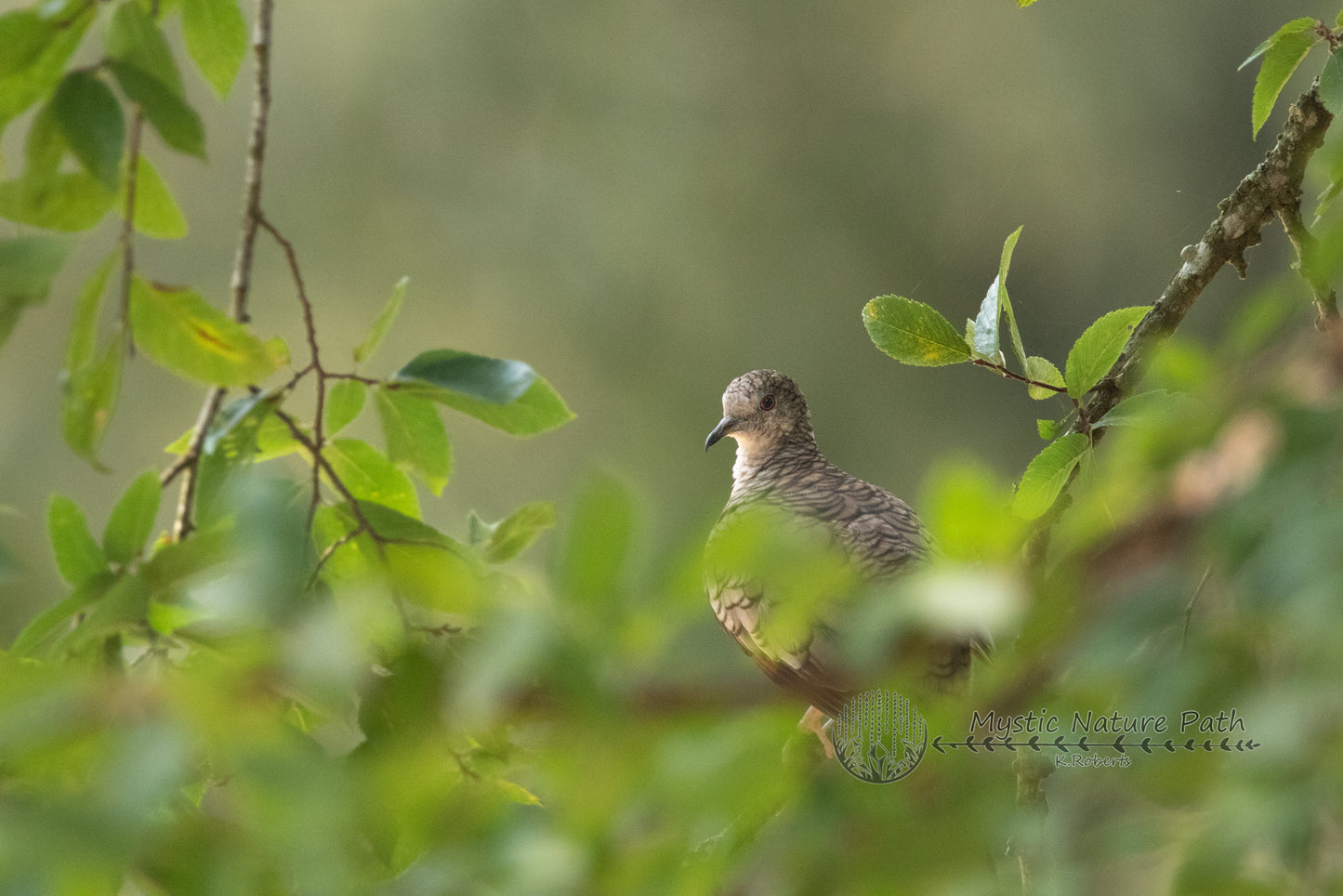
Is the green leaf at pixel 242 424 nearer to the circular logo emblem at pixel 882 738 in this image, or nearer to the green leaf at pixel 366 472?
the green leaf at pixel 366 472

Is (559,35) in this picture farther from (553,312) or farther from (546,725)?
(546,725)

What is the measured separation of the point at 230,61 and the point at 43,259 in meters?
0.13

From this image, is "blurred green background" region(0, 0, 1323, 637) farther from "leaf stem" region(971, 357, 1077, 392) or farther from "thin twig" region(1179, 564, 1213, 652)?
"thin twig" region(1179, 564, 1213, 652)

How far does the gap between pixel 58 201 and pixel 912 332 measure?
34 centimetres

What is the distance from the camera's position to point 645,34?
2.33 m

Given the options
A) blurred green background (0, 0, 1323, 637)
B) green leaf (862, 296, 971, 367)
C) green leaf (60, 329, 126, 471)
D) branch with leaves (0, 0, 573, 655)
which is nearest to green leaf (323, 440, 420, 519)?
branch with leaves (0, 0, 573, 655)

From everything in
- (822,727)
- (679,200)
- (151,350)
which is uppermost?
(679,200)

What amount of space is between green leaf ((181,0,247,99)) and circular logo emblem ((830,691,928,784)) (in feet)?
1.14

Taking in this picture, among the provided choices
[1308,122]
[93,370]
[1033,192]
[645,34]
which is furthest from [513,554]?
[645,34]

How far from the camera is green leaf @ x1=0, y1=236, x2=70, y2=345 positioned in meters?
0.33

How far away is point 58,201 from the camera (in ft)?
1.15

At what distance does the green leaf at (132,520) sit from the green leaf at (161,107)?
0.11 m

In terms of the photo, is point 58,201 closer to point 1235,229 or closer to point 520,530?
point 520,530

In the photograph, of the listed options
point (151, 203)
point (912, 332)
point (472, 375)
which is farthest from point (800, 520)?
point (151, 203)
